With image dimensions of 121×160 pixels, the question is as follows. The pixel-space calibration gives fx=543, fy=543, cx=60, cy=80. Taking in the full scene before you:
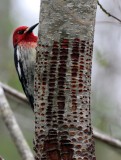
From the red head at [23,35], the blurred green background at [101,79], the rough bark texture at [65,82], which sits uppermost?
the rough bark texture at [65,82]

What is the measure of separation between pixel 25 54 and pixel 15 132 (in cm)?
128

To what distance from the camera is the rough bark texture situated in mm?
2535

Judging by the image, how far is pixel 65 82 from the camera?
2533 millimetres

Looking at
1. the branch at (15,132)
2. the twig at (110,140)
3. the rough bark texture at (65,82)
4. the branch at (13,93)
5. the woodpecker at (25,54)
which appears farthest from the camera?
the woodpecker at (25,54)

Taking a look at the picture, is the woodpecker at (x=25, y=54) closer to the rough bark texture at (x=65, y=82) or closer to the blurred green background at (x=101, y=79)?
the blurred green background at (x=101, y=79)

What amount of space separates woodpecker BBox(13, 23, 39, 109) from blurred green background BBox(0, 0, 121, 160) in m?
0.25

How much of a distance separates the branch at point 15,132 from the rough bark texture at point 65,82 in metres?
1.70

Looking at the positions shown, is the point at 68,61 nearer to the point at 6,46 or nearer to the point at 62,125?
the point at 62,125

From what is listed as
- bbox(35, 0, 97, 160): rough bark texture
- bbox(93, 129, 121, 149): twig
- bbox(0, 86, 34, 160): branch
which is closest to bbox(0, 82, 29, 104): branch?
bbox(0, 86, 34, 160): branch

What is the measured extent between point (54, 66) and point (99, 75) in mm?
5332

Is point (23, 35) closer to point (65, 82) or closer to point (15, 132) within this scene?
point (15, 132)

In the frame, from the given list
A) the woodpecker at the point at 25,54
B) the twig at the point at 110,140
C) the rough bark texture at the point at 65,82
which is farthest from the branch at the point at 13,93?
the rough bark texture at the point at 65,82

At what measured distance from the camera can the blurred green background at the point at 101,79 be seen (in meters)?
5.47

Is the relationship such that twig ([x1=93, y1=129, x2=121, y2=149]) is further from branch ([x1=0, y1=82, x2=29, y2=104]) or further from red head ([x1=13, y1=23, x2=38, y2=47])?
red head ([x1=13, y1=23, x2=38, y2=47])
